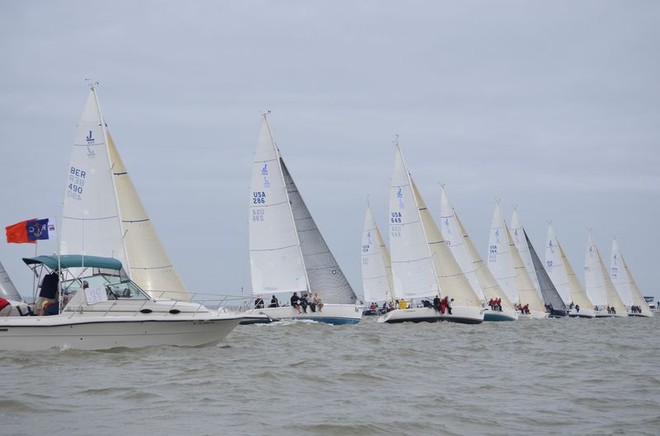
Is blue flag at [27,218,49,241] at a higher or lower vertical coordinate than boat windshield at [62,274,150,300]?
higher

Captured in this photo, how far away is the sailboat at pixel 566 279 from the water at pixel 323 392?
55.2 meters

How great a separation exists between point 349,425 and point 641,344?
21.0 m

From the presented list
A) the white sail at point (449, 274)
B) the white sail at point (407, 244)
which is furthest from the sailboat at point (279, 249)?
the white sail at point (449, 274)

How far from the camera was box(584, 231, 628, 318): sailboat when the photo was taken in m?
84.3

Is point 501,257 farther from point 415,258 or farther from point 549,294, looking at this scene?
point 415,258

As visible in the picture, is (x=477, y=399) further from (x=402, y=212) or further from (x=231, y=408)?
(x=402, y=212)

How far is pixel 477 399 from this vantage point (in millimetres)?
14617

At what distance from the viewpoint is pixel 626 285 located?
93.5 meters

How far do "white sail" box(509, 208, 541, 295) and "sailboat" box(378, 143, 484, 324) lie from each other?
83.3 ft

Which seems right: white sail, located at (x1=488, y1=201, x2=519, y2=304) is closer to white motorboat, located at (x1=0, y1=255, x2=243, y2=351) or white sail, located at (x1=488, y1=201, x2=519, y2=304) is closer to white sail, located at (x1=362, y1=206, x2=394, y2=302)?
white sail, located at (x1=362, y1=206, x2=394, y2=302)

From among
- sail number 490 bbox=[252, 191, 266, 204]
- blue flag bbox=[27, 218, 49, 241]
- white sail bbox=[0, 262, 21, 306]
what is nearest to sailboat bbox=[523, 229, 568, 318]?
sail number 490 bbox=[252, 191, 266, 204]

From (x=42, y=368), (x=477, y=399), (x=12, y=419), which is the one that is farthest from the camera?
(x=42, y=368)

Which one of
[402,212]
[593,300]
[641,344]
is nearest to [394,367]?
[641,344]

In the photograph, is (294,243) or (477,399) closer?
(477,399)
